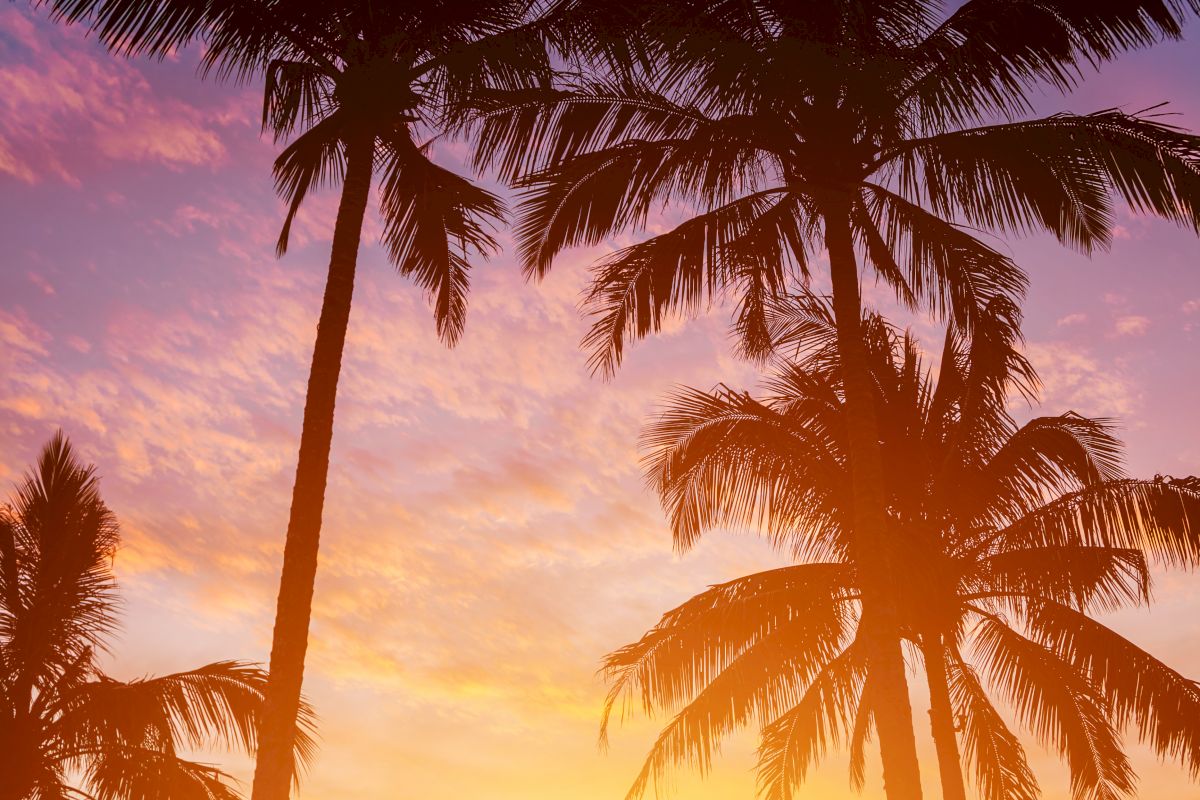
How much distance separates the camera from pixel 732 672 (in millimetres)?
15234

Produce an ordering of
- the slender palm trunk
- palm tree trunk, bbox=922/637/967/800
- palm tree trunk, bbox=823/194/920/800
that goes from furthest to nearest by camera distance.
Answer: palm tree trunk, bbox=922/637/967/800
palm tree trunk, bbox=823/194/920/800
the slender palm trunk

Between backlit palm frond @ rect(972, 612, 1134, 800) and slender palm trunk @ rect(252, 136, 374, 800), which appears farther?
backlit palm frond @ rect(972, 612, 1134, 800)

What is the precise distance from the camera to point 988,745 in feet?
51.2

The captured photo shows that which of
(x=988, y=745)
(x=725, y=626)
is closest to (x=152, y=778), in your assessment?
(x=725, y=626)

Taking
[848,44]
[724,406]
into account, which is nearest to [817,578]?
[724,406]

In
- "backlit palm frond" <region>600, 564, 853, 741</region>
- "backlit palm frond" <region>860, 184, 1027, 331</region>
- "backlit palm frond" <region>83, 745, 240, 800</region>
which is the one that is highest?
"backlit palm frond" <region>860, 184, 1027, 331</region>

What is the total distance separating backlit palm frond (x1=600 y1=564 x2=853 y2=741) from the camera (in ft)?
48.3

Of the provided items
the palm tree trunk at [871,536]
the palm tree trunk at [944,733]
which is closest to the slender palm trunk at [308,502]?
the palm tree trunk at [871,536]

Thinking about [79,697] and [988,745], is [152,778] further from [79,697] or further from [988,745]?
[988,745]

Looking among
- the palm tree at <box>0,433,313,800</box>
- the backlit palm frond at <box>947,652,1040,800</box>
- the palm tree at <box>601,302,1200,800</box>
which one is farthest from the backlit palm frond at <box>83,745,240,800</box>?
the backlit palm frond at <box>947,652,1040,800</box>

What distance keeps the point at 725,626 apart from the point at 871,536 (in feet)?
14.6

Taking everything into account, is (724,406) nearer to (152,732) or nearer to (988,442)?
(988,442)

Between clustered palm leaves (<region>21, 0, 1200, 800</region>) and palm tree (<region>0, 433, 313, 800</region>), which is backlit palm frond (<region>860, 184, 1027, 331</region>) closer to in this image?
clustered palm leaves (<region>21, 0, 1200, 800</region>)

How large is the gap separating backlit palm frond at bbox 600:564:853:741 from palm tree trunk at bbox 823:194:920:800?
3955 mm
